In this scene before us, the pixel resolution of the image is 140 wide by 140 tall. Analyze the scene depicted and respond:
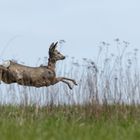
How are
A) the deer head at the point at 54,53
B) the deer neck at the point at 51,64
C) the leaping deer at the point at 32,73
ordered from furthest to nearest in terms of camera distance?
1. the deer neck at the point at 51,64
2. the deer head at the point at 54,53
3. the leaping deer at the point at 32,73

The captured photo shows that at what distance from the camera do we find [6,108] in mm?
10859

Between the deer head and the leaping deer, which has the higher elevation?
the deer head

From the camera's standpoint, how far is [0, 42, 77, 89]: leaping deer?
1395 cm

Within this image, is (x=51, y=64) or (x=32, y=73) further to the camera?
(x=51, y=64)

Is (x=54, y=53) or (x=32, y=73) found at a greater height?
(x=54, y=53)

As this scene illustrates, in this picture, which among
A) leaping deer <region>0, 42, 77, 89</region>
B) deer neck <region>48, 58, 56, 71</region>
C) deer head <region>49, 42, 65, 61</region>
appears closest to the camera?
leaping deer <region>0, 42, 77, 89</region>

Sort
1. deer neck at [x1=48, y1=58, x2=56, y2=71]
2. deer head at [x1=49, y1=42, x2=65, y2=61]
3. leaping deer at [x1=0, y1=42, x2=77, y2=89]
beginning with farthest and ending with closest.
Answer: deer neck at [x1=48, y1=58, x2=56, y2=71] → deer head at [x1=49, y1=42, x2=65, y2=61] → leaping deer at [x1=0, y1=42, x2=77, y2=89]

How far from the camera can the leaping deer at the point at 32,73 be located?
13.9 meters

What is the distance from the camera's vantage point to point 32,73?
14945 mm

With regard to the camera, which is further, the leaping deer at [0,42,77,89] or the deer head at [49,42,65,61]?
the deer head at [49,42,65,61]

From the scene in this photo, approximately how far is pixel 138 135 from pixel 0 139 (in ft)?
4.81

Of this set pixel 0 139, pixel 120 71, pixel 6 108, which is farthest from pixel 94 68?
pixel 0 139

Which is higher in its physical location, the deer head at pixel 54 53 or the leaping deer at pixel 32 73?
the deer head at pixel 54 53

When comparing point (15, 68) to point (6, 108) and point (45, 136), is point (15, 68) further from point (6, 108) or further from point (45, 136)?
point (45, 136)
